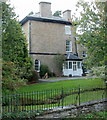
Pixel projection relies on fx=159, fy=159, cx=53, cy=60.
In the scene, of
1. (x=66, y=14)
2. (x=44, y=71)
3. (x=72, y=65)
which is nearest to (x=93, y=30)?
(x=44, y=71)

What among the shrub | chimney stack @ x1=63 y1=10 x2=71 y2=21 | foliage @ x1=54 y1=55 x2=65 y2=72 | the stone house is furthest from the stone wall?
chimney stack @ x1=63 y1=10 x2=71 y2=21

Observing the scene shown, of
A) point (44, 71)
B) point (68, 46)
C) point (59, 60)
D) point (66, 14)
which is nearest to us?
point (44, 71)

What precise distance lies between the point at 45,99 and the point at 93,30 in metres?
3.83

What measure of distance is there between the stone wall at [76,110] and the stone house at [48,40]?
471 inches

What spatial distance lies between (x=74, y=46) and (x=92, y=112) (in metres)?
15.4

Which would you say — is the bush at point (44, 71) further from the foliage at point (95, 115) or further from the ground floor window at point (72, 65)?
the foliage at point (95, 115)

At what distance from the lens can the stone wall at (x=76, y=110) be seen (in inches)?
200

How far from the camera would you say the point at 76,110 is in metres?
5.56

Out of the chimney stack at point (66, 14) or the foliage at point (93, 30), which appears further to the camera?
the chimney stack at point (66, 14)

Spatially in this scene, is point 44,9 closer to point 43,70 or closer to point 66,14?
point 66,14

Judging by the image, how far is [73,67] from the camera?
63.3 feet

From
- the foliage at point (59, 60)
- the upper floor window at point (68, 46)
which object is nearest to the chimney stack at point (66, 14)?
the upper floor window at point (68, 46)

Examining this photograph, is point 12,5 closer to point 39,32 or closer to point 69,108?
point 69,108

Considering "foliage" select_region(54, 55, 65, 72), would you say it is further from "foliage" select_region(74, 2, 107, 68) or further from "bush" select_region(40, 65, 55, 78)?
"foliage" select_region(74, 2, 107, 68)
